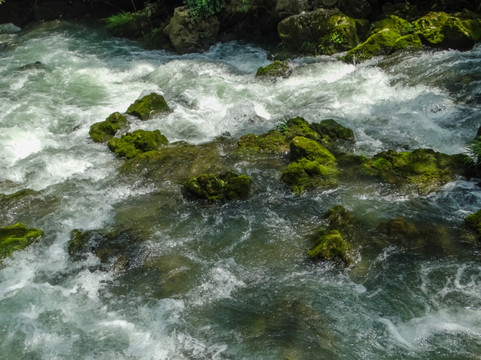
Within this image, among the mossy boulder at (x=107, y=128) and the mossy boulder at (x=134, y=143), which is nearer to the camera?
the mossy boulder at (x=134, y=143)

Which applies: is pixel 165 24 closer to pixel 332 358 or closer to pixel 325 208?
pixel 325 208

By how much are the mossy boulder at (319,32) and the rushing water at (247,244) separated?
1706 mm

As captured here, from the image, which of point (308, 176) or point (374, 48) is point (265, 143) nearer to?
point (308, 176)

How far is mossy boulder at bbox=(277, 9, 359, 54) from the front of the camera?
50.9ft

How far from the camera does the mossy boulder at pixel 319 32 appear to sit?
15508 mm

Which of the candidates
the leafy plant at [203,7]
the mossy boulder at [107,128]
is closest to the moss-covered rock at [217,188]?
the mossy boulder at [107,128]

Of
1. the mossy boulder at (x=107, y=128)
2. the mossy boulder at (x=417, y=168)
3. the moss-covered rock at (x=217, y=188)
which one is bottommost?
the mossy boulder at (x=417, y=168)

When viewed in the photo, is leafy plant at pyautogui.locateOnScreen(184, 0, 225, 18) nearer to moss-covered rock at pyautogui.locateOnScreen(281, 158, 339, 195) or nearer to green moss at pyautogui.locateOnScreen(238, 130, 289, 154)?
green moss at pyautogui.locateOnScreen(238, 130, 289, 154)

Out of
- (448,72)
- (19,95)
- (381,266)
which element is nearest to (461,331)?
(381,266)

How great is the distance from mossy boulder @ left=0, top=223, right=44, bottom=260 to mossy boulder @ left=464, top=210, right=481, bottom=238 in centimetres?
762

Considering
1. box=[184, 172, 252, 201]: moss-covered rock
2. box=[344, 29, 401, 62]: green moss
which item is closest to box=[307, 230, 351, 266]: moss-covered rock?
box=[184, 172, 252, 201]: moss-covered rock

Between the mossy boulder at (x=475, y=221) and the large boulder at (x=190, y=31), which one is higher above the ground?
the large boulder at (x=190, y=31)


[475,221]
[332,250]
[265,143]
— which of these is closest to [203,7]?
[265,143]

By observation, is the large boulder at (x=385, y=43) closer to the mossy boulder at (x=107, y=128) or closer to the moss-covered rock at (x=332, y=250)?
the mossy boulder at (x=107, y=128)
